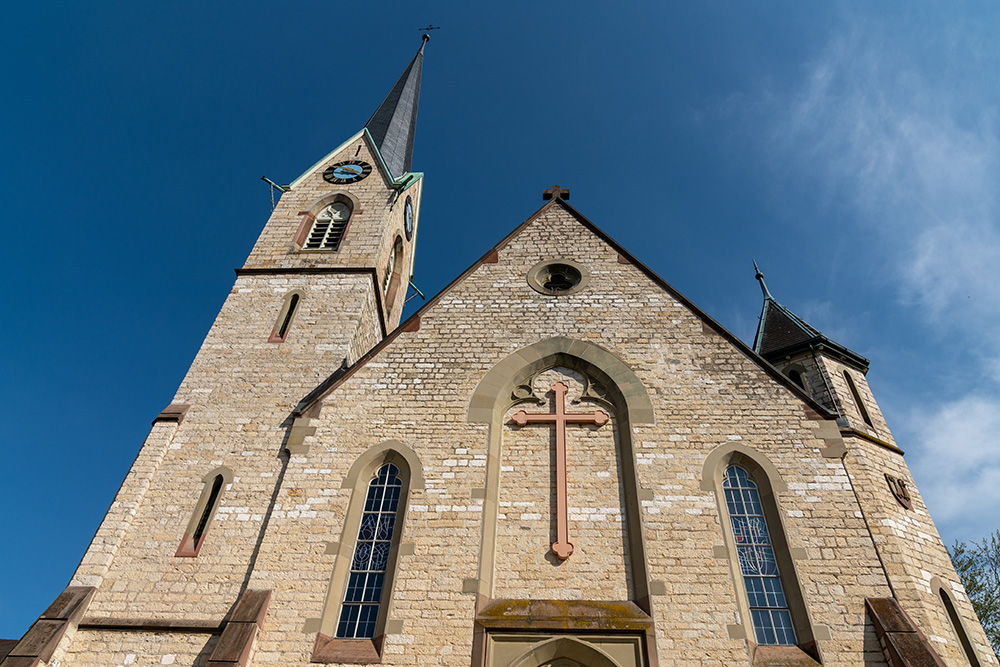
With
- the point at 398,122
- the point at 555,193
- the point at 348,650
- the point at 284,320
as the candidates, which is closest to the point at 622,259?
the point at 555,193

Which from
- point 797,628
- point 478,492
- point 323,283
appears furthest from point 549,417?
point 323,283

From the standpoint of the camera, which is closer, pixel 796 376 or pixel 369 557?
pixel 369 557

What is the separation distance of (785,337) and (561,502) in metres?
8.05

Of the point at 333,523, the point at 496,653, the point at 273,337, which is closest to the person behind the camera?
the point at 496,653

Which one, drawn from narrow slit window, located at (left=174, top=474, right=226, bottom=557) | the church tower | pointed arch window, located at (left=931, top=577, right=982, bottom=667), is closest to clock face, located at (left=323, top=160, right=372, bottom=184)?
the church tower

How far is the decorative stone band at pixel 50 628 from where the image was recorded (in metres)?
8.37

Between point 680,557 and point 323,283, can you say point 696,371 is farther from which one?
point 323,283

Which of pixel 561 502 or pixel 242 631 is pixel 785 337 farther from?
pixel 242 631

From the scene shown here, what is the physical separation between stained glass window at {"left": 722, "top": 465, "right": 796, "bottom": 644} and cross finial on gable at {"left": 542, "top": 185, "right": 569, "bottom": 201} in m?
7.94

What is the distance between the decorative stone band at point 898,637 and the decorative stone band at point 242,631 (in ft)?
25.3

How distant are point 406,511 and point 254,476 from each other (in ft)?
10.2

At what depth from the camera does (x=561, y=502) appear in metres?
9.56

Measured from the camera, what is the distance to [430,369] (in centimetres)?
1145

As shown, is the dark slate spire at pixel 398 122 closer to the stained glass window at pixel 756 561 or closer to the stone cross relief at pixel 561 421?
the stone cross relief at pixel 561 421
